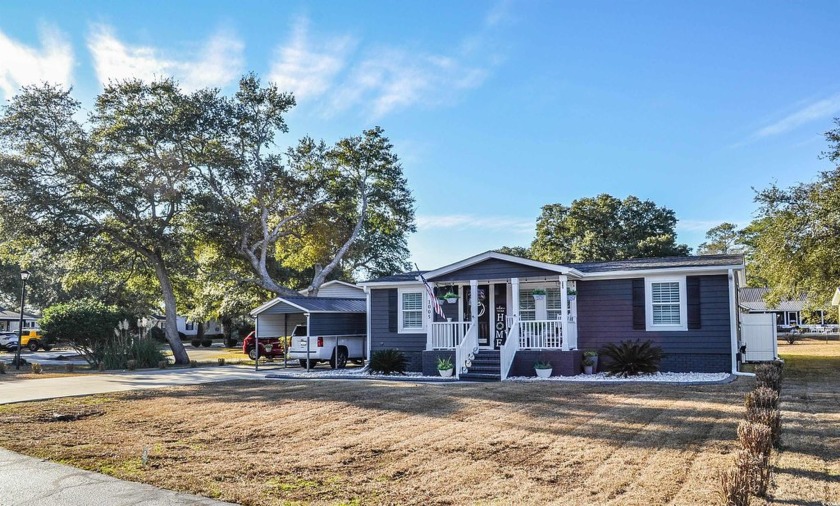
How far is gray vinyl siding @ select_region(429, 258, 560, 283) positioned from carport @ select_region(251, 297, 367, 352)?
4.56m

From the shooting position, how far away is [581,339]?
1825cm

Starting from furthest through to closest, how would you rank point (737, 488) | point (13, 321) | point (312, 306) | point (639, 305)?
point (13, 321), point (312, 306), point (639, 305), point (737, 488)

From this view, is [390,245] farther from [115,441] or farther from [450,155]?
[115,441]

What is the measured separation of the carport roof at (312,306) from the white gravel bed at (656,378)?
7330 millimetres

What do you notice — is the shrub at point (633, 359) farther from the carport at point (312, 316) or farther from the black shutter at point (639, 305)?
the carport at point (312, 316)

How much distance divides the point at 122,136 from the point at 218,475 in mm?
21173

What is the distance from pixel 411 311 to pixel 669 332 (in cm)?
761

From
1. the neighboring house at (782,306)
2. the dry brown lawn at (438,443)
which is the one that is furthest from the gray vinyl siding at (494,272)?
the neighboring house at (782,306)

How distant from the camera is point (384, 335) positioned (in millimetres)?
20625

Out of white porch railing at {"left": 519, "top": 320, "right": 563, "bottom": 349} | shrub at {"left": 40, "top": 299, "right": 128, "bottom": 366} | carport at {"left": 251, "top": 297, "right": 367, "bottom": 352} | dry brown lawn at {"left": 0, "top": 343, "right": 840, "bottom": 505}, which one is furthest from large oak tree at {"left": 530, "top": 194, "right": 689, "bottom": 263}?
dry brown lawn at {"left": 0, "top": 343, "right": 840, "bottom": 505}

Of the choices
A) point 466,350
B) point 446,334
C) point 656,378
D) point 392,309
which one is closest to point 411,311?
point 392,309

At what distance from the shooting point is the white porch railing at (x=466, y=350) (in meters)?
17.3

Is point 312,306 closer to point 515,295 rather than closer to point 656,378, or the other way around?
point 515,295

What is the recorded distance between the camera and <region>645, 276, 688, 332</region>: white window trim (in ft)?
56.1
